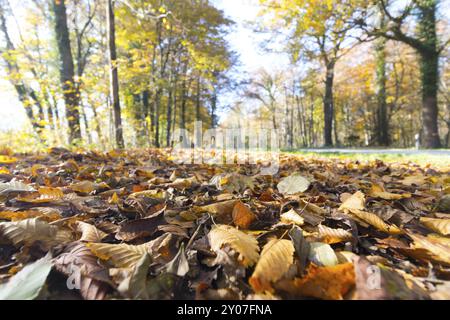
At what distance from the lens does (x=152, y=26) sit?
493 inches

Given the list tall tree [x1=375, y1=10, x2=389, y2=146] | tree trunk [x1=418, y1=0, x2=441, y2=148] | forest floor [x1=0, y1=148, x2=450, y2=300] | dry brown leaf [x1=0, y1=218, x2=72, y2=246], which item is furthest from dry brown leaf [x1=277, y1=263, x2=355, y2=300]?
tall tree [x1=375, y1=10, x2=389, y2=146]

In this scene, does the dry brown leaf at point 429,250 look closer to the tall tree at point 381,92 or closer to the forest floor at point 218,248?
the forest floor at point 218,248

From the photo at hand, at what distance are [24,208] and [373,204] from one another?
64.5 inches

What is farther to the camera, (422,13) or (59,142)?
(422,13)

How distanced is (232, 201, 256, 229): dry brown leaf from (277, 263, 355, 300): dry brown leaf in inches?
15.9

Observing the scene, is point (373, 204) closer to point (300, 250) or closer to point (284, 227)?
point (284, 227)

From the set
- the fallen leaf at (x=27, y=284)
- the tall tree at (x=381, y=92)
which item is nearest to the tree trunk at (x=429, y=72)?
the tall tree at (x=381, y=92)

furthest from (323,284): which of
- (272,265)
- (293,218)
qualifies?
(293,218)

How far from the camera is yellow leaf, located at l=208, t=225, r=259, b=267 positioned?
0.72 metres

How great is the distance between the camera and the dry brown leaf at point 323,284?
1.93ft

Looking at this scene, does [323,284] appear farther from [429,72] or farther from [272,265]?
[429,72]

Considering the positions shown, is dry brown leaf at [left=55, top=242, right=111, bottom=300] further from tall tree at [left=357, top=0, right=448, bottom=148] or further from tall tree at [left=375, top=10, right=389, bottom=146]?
tall tree at [left=375, top=10, right=389, bottom=146]

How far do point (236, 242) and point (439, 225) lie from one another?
813 millimetres
